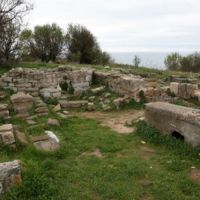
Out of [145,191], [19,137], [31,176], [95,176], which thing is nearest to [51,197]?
[31,176]

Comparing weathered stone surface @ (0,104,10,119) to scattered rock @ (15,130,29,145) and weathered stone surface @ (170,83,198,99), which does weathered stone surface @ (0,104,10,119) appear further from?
weathered stone surface @ (170,83,198,99)

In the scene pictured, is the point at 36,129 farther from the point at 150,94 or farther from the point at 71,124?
the point at 150,94

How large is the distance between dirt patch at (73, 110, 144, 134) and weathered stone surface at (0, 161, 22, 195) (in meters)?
3.52

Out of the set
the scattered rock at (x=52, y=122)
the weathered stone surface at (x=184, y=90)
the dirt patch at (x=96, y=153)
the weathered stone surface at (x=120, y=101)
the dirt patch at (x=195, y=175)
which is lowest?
the dirt patch at (x=195, y=175)

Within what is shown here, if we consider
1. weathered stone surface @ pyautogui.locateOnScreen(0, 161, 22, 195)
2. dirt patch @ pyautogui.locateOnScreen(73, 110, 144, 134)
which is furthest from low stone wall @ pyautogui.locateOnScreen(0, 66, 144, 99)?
weathered stone surface @ pyautogui.locateOnScreen(0, 161, 22, 195)

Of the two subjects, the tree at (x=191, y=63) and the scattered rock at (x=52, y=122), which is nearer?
the scattered rock at (x=52, y=122)

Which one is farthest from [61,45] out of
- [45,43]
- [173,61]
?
[173,61]

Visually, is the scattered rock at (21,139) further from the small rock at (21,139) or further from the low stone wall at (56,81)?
the low stone wall at (56,81)

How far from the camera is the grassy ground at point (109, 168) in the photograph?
186 inches

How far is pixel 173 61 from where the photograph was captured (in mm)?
31562

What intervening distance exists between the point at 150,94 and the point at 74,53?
11.5 metres

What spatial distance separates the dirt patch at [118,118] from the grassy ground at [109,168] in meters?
0.61

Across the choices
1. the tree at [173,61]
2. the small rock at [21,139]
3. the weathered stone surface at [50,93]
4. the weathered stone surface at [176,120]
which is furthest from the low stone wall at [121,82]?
the tree at [173,61]

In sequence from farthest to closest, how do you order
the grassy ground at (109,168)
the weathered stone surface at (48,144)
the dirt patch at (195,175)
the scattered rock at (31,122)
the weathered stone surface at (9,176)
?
1. the scattered rock at (31,122)
2. the weathered stone surface at (48,144)
3. the dirt patch at (195,175)
4. the grassy ground at (109,168)
5. the weathered stone surface at (9,176)
